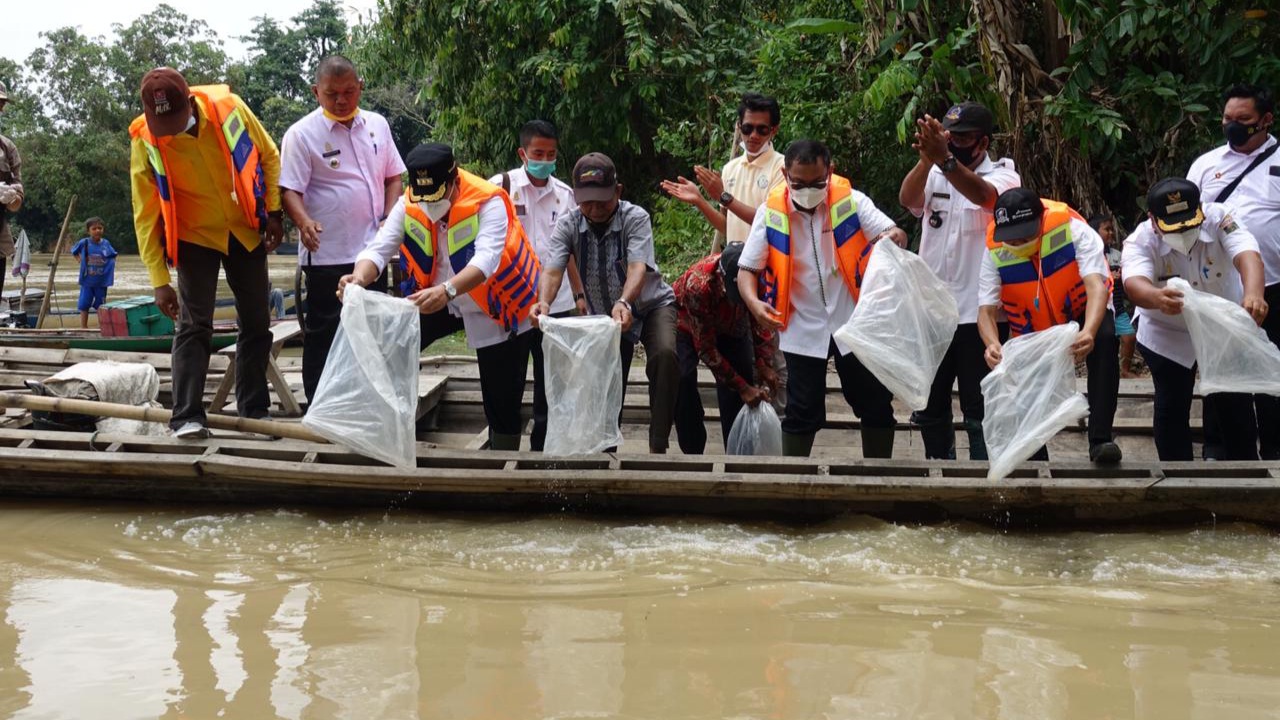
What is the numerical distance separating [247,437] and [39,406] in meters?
0.87

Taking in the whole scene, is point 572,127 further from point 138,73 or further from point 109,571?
point 138,73

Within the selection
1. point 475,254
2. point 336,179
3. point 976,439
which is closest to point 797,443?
point 976,439

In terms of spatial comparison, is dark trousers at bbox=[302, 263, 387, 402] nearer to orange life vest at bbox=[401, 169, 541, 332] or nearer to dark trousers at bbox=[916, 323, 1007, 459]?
orange life vest at bbox=[401, 169, 541, 332]

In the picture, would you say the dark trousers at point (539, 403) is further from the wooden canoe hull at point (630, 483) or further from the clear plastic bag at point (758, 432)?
the clear plastic bag at point (758, 432)

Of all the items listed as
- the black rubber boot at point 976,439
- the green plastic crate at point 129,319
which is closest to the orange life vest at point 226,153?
the black rubber boot at point 976,439

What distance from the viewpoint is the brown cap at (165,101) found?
4.90m

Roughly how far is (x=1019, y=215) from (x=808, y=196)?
80 cm

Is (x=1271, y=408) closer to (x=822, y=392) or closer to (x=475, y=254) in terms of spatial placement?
(x=822, y=392)

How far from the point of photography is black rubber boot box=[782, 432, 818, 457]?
523cm

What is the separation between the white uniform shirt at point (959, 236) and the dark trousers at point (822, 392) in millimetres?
469

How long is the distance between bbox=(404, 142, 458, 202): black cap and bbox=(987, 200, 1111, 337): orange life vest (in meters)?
2.16

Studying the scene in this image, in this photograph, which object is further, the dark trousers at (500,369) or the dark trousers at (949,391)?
the dark trousers at (500,369)

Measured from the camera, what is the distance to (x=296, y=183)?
5555 millimetres

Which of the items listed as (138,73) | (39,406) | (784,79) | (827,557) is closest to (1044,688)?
(827,557)
